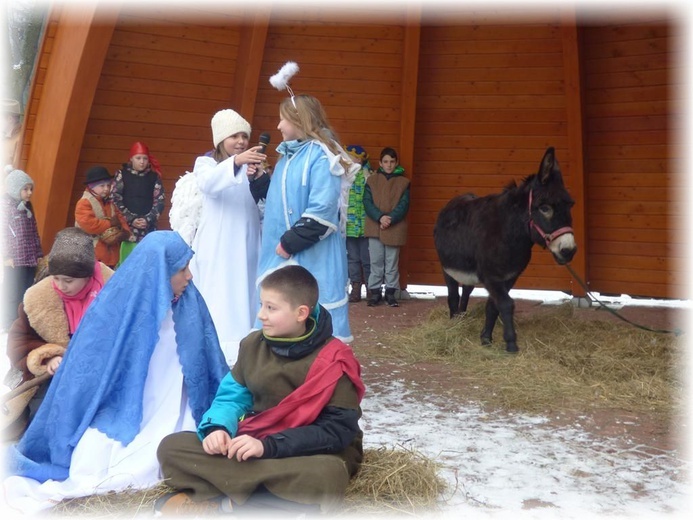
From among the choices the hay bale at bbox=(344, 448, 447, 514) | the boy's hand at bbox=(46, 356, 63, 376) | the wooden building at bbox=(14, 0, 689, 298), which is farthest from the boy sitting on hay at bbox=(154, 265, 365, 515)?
the wooden building at bbox=(14, 0, 689, 298)

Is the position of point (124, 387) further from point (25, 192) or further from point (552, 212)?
point (25, 192)

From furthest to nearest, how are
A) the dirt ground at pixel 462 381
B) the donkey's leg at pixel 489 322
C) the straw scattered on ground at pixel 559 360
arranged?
the donkey's leg at pixel 489 322 → the straw scattered on ground at pixel 559 360 → the dirt ground at pixel 462 381

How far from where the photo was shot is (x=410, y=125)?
30.0 ft

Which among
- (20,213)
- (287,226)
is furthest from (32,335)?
(20,213)

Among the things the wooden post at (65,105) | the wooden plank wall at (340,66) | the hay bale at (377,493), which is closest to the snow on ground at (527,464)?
the hay bale at (377,493)

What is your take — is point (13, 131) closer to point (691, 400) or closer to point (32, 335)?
point (32, 335)

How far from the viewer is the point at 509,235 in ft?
20.4

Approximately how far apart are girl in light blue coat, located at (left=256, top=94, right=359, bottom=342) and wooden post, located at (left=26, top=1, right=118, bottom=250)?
10.6 ft

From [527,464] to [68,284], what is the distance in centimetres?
240

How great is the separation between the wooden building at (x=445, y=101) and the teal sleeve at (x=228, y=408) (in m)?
5.09

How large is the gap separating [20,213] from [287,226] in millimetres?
3314

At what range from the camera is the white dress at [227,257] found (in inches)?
184

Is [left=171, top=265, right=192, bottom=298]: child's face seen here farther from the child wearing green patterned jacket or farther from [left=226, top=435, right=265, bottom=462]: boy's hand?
the child wearing green patterned jacket

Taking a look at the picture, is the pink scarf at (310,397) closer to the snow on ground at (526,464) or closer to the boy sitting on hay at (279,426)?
the boy sitting on hay at (279,426)
